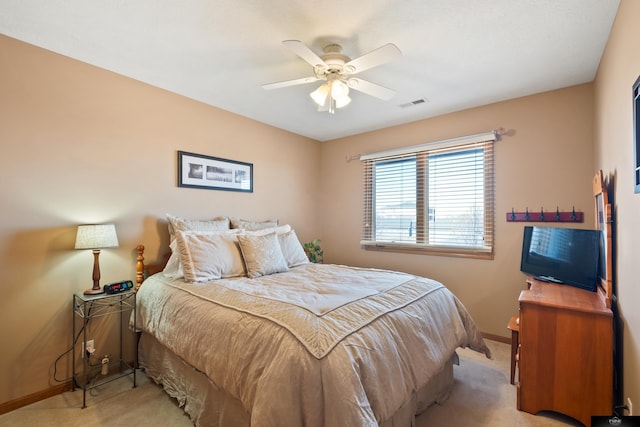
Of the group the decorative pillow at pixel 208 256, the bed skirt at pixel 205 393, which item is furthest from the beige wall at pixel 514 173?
the decorative pillow at pixel 208 256

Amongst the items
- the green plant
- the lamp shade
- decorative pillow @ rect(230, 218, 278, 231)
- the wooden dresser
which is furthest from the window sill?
the lamp shade

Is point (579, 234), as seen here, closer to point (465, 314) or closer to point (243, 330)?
point (465, 314)

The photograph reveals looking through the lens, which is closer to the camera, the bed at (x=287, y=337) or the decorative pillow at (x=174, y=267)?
the bed at (x=287, y=337)

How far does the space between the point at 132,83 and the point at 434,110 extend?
305 cm

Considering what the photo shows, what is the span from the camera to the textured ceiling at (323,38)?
169cm

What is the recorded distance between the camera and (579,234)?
217cm

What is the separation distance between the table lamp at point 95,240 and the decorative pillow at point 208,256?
46 centimetres

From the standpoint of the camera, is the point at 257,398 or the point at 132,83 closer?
the point at 257,398

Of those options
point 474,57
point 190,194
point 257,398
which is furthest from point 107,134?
point 474,57

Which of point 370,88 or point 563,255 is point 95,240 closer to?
point 370,88

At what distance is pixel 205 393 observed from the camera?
1729 mm

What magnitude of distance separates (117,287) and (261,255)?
3.64 feet

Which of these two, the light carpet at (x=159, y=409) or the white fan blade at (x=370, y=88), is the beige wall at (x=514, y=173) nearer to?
the light carpet at (x=159, y=409)

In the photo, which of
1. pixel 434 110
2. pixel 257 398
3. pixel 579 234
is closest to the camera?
pixel 257 398
